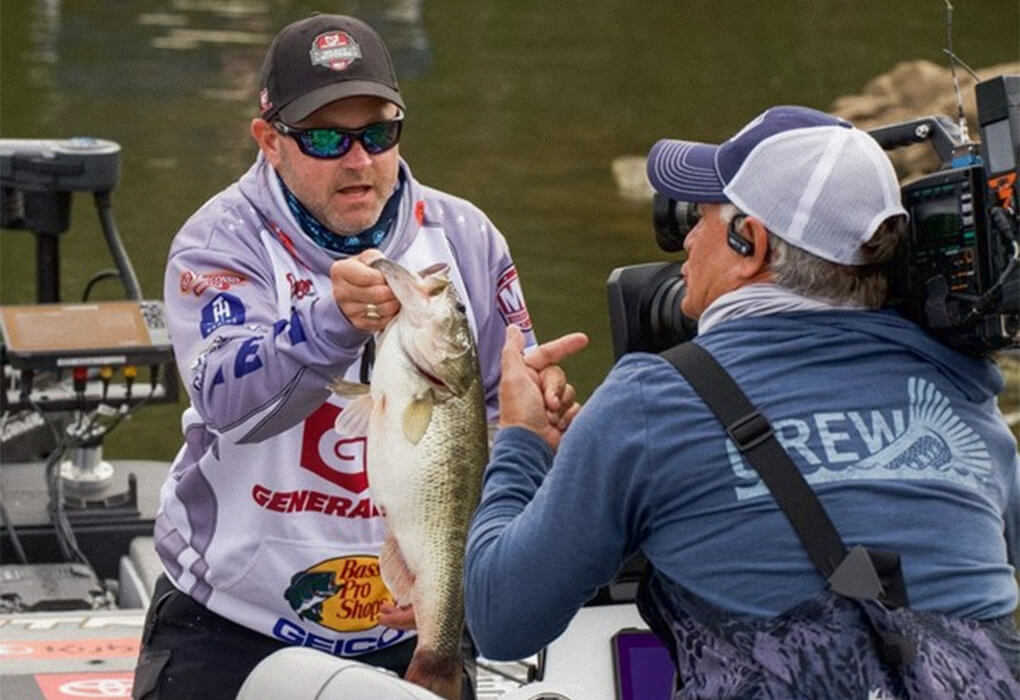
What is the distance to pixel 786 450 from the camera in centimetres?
283

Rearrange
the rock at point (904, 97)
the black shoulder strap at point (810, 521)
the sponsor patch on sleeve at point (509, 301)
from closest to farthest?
the black shoulder strap at point (810, 521), the sponsor patch on sleeve at point (509, 301), the rock at point (904, 97)

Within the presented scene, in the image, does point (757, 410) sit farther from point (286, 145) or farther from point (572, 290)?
point (572, 290)

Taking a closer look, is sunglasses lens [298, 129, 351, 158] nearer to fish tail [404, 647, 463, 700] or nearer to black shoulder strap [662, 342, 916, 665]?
fish tail [404, 647, 463, 700]

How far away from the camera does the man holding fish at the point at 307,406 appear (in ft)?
12.3

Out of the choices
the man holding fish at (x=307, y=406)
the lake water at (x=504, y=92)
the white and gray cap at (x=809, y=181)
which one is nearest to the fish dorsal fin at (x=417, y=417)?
the man holding fish at (x=307, y=406)

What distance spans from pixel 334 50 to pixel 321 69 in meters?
0.05

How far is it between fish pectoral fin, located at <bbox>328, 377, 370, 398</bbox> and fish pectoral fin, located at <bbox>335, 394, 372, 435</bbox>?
1 cm

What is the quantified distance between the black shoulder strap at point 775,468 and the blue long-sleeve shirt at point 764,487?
0.01 metres

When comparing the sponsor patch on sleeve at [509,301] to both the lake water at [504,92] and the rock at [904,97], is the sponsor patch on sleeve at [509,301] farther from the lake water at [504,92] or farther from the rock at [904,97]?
the rock at [904,97]

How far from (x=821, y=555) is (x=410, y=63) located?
17.4m

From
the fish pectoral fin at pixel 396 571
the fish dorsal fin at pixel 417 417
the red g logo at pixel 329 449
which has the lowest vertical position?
the fish pectoral fin at pixel 396 571

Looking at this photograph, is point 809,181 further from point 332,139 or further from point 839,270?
point 332,139

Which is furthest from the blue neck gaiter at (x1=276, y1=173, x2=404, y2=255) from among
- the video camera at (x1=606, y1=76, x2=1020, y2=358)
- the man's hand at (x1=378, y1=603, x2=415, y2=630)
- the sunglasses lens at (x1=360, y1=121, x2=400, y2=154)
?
the video camera at (x1=606, y1=76, x2=1020, y2=358)

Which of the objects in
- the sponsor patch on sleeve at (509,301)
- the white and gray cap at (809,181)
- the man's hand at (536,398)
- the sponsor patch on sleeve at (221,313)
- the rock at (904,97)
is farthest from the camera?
the rock at (904,97)
